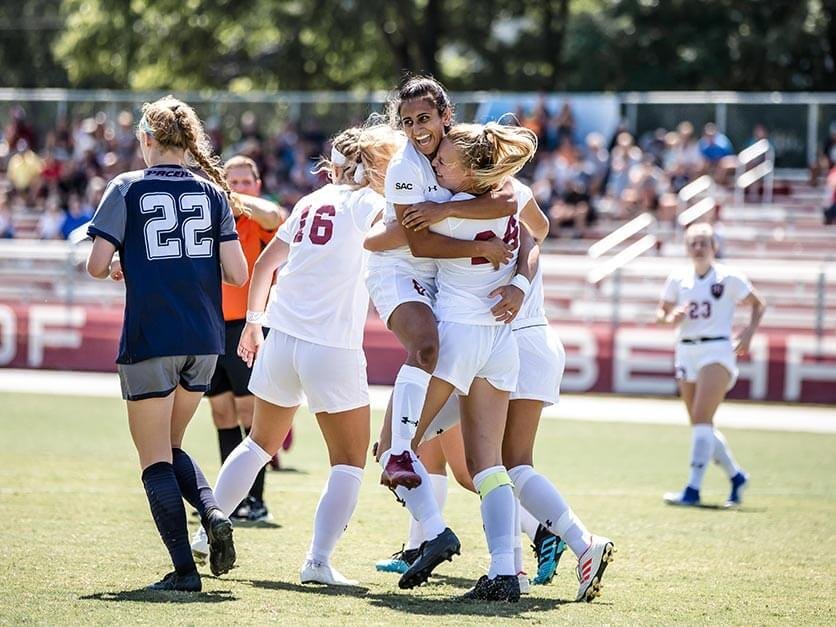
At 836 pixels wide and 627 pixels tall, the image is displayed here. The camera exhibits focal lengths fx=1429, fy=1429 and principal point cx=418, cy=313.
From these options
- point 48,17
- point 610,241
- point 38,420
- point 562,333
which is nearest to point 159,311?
point 38,420

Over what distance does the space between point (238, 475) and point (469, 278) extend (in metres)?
1.44

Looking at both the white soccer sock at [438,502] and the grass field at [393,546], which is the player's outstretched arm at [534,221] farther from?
the grass field at [393,546]

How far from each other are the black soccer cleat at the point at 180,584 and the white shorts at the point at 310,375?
35.0 inches

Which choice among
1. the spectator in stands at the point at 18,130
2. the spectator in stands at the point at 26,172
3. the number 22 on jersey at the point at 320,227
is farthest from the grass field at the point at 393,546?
the spectator in stands at the point at 18,130

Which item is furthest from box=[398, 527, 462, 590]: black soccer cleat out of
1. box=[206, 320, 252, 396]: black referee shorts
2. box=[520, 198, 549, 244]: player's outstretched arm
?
box=[206, 320, 252, 396]: black referee shorts

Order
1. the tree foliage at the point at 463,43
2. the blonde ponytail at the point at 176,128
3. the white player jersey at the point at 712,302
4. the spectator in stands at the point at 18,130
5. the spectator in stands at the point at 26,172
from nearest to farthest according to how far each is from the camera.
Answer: the blonde ponytail at the point at 176,128 → the white player jersey at the point at 712,302 → the spectator in stands at the point at 26,172 → the spectator in stands at the point at 18,130 → the tree foliage at the point at 463,43

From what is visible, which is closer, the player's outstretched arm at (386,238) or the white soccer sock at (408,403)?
the white soccer sock at (408,403)

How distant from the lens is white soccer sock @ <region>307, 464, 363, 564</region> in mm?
→ 6309

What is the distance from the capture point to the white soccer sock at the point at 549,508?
19.9ft

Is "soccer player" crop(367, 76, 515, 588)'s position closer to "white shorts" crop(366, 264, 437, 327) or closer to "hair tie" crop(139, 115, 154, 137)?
"white shorts" crop(366, 264, 437, 327)

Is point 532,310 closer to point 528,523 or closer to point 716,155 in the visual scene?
point 528,523

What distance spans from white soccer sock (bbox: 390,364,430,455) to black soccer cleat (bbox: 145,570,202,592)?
3.28ft

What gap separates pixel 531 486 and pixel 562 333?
11.8m

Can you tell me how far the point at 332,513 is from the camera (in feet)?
20.7
